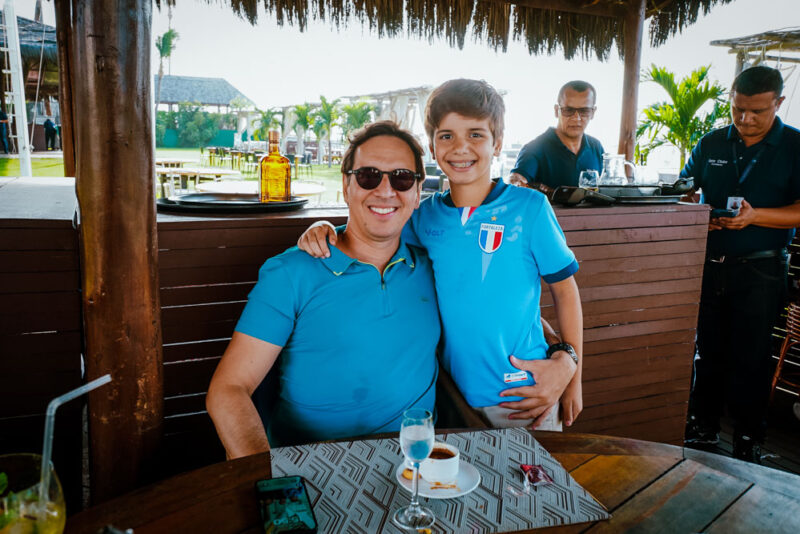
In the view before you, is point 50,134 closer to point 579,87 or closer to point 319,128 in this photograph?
point 319,128

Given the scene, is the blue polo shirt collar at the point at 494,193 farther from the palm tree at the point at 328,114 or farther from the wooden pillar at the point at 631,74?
the palm tree at the point at 328,114

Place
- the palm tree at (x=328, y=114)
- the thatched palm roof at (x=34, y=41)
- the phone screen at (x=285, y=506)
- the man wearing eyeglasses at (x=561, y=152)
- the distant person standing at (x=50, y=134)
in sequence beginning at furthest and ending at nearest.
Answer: the palm tree at (x=328, y=114)
the distant person standing at (x=50, y=134)
the thatched palm roof at (x=34, y=41)
the man wearing eyeglasses at (x=561, y=152)
the phone screen at (x=285, y=506)

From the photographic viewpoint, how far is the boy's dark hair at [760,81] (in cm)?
289

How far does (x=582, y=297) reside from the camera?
2.75 meters

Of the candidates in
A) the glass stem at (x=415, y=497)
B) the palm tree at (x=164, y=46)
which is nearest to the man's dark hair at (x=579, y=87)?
the glass stem at (x=415, y=497)

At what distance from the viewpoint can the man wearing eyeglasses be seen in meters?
3.56

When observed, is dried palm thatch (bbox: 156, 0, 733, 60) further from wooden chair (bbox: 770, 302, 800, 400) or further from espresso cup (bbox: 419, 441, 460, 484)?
espresso cup (bbox: 419, 441, 460, 484)

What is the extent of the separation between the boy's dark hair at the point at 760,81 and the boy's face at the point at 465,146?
6.77ft

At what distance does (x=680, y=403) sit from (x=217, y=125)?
32.4m

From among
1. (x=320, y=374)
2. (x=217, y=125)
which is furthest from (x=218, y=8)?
(x=217, y=125)

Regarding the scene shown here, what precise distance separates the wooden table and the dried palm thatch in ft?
13.2

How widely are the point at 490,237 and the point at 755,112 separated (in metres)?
2.27

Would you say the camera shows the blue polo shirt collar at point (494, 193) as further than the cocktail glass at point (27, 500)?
Yes

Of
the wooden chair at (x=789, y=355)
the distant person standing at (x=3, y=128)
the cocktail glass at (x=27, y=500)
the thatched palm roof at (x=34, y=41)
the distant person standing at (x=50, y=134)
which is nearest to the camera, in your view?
the cocktail glass at (x=27, y=500)
